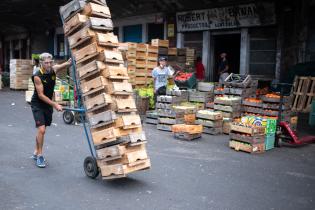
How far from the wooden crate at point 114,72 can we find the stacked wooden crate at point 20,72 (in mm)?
18723

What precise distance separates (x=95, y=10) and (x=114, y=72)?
1104mm

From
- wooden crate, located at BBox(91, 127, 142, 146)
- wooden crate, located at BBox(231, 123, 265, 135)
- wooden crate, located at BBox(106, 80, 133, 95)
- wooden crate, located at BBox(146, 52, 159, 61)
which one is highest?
wooden crate, located at BBox(146, 52, 159, 61)

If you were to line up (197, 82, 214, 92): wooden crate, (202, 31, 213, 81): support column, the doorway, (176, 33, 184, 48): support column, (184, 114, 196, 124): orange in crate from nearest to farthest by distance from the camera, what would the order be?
(184, 114, 196, 124): orange in crate, (197, 82, 214, 92): wooden crate, (202, 31, 213, 81): support column, the doorway, (176, 33, 184, 48): support column

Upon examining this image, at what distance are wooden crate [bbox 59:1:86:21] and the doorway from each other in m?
12.5

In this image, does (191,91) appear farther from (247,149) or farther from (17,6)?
(17,6)

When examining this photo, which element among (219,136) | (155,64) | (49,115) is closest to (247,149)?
(219,136)

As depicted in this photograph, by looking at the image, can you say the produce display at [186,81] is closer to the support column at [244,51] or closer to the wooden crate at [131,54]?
the wooden crate at [131,54]

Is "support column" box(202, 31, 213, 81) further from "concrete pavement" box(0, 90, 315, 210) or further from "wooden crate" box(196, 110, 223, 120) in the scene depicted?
"concrete pavement" box(0, 90, 315, 210)

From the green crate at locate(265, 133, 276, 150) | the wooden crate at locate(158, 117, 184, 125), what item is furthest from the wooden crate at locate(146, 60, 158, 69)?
the green crate at locate(265, 133, 276, 150)

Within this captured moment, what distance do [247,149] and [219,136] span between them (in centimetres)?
198

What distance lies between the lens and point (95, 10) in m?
6.23

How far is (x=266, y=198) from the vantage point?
5547 millimetres

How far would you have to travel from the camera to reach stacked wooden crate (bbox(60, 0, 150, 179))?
229 inches

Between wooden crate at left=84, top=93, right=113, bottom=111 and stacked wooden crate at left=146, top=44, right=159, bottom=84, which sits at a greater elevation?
stacked wooden crate at left=146, top=44, right=159, bottom=84
